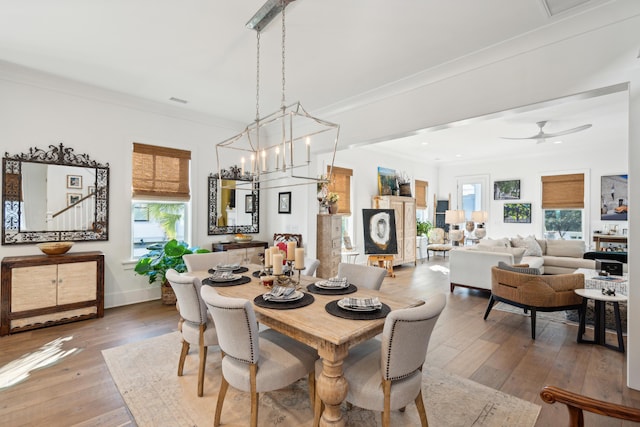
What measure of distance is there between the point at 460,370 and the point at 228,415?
1.93 m

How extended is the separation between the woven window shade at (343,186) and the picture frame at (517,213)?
4.57 m

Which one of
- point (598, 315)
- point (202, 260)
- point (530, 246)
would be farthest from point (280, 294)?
point (530, 246)

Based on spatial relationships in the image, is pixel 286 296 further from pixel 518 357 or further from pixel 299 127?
pixel 299 127

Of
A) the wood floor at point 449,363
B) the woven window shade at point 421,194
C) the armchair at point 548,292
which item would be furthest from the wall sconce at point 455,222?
the armchair at point 548,292

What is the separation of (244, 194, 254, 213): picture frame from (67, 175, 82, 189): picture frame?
2398 mm

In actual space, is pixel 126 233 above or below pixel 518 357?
above

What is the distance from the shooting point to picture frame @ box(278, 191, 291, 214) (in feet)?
17.9

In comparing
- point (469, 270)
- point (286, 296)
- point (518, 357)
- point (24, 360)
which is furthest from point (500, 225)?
point (24, 360)

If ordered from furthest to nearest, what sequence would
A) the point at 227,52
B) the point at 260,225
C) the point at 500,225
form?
the point at 500,225
the point at 260,225
the point at 227,52

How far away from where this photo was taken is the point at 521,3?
2.31m

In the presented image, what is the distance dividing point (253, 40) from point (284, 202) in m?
3.02

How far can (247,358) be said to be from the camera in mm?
1711

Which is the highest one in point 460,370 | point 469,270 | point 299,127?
point 299,127

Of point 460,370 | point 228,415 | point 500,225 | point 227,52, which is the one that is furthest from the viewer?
point 500,225
